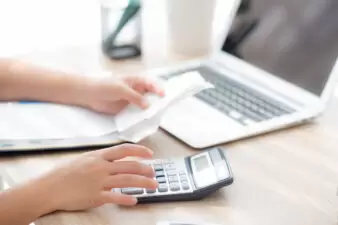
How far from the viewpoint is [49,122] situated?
0.95 metres

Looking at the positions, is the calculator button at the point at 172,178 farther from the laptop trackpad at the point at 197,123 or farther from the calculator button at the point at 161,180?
the laptop trackpad at the point at 197,123

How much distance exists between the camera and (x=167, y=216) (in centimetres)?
75

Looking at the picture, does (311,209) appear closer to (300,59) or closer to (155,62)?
(300,59)

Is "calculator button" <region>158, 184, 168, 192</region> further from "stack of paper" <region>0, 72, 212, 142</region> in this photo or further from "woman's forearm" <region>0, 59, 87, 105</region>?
"woman's forearm" <region>0, 59, 87, 105</region>

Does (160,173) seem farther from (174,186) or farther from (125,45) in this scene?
(125,45)

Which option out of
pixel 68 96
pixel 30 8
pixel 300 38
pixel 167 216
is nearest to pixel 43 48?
pixel 30 8

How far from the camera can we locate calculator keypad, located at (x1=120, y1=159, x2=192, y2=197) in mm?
776

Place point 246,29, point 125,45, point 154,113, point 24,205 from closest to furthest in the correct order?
point 24,205 < point 154,113 < point 246,29 < point 125,45

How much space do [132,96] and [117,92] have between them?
0.10 feet

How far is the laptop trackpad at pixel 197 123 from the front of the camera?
0.92 metres

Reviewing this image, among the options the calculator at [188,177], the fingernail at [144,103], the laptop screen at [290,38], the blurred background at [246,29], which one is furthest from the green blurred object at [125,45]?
the calculator at [188,177]

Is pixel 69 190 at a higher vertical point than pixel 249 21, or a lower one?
lower

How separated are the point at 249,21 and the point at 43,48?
1.55ft

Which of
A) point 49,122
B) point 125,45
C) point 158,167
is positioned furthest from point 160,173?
point 125,45
